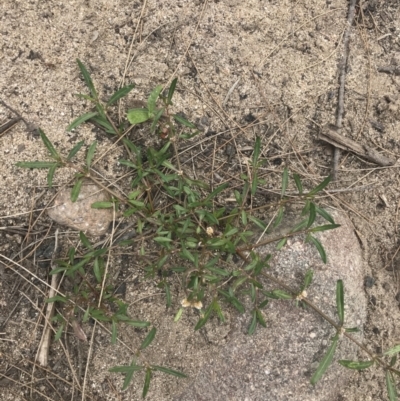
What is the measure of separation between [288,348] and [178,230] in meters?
0.84

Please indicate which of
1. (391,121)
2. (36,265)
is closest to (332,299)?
(391,121)

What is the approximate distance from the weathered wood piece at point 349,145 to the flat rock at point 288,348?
549 millimetres

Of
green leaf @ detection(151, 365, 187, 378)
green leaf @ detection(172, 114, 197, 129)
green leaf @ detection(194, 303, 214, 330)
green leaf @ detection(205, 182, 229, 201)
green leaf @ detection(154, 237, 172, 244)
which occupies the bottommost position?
green leaf @ detection(151, 365, 187, 378)

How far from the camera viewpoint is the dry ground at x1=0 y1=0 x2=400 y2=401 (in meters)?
2.76

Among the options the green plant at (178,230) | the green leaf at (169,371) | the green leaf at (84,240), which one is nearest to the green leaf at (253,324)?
the green plant at (178,230)

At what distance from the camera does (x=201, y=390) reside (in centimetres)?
273

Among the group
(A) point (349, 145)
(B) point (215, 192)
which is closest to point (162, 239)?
(B) point (215, 192)

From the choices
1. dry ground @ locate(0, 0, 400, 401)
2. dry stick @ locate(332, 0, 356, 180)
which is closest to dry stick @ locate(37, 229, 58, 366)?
dry ground @ locate(0, 0, 400, 401)

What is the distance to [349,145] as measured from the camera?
2957 mm

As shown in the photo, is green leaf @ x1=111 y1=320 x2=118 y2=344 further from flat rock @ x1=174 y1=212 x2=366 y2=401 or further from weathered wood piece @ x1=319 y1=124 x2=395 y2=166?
weathered wood piece @ x1=319 y1=124 x2=395 y2=166

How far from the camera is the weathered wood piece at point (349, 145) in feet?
9.68

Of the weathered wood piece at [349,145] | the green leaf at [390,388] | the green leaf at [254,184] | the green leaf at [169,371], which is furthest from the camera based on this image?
the weathered wood piece at [349,145]

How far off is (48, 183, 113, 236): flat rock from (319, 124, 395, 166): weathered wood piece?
128 cm

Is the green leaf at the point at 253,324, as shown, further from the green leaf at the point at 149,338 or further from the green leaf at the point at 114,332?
the green leaf at the point at 114,332
